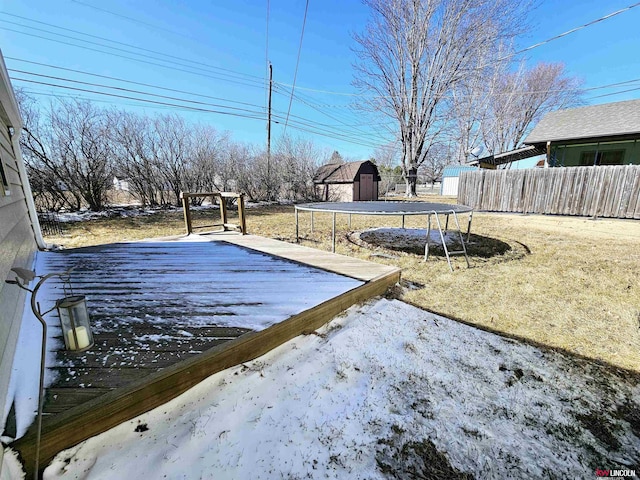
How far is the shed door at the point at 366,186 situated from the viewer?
16422 millimetres

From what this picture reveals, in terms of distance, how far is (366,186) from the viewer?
1678cm

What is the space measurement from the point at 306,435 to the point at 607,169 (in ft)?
35.7

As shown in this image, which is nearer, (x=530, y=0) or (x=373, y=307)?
(x=373, y=307)

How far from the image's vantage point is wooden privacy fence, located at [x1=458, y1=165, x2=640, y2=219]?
7293 mm

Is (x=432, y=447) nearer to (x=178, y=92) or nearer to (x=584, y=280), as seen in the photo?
(x=584, y=280)

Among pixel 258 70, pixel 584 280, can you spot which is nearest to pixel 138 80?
pixel 258 70

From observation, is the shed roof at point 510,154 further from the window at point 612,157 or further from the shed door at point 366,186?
the shed door at point 366,186

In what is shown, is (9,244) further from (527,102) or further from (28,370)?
(527,102)

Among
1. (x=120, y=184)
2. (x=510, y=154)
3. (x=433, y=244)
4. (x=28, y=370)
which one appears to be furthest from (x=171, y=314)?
(x=510, y=154)

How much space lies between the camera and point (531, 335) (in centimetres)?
210

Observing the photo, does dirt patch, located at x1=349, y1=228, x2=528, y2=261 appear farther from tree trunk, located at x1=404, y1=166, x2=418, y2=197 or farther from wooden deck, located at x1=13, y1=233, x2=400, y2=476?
tree trunk, located at x1=404, y1=166, x2=418, y2=197

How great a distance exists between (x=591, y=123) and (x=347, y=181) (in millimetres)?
10468

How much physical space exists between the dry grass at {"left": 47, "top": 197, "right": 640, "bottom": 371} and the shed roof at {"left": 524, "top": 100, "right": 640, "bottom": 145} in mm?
4653

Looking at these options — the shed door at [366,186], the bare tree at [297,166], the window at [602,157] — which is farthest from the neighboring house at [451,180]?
the bare tree at [297,166]
